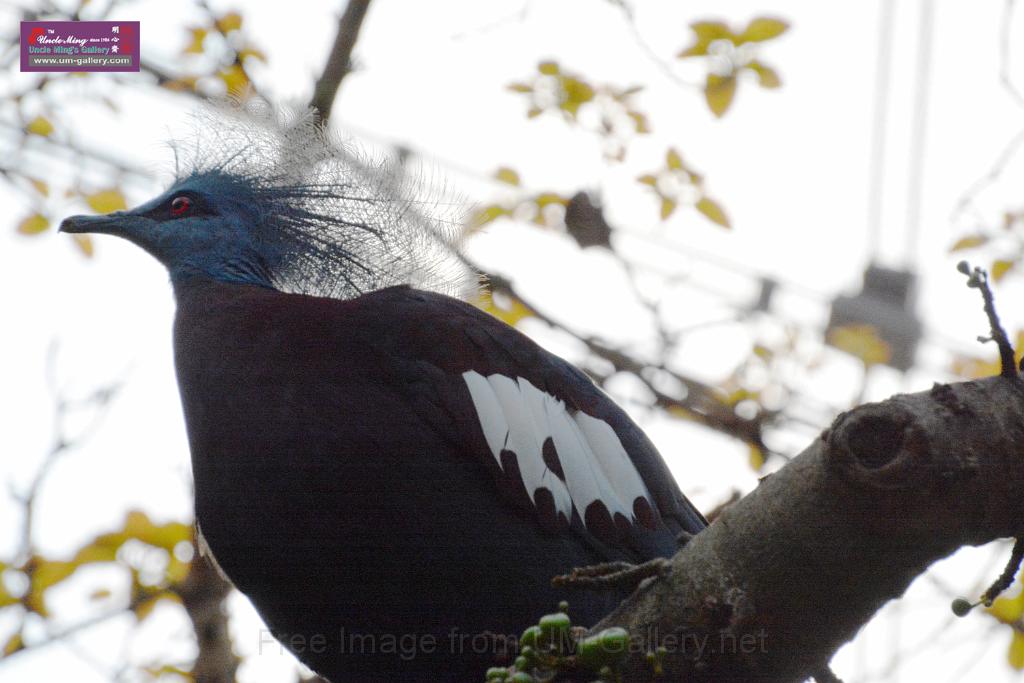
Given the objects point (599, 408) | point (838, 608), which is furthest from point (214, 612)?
point (838, 608)

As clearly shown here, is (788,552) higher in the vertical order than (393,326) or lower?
higher

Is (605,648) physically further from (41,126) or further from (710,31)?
(41,126)

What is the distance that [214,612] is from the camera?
11.5ft

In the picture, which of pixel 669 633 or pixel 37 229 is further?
pixel 37 229

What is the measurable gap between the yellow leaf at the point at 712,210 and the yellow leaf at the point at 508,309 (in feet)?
3.03

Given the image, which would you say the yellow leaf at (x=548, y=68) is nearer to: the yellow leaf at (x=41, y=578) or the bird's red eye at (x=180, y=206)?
the bird's red eye at (x=180, y=206)

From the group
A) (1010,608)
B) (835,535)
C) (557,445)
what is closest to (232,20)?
(557,445)

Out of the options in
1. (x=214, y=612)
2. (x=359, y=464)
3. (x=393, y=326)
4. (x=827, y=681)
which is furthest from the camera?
(x=214, y=612)

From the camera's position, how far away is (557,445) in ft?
8.50

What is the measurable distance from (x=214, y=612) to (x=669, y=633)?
2263mm

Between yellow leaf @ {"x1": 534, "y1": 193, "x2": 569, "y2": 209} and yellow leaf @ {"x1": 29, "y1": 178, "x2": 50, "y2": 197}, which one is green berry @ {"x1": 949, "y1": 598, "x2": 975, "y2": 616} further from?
yellow leaf @ {"x1": 29, "y1": 178, "x2": 50, "y2": 197}

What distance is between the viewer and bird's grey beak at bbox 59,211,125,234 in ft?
10.2

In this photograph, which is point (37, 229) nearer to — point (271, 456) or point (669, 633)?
point (271, 456)

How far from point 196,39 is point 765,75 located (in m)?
2.52
